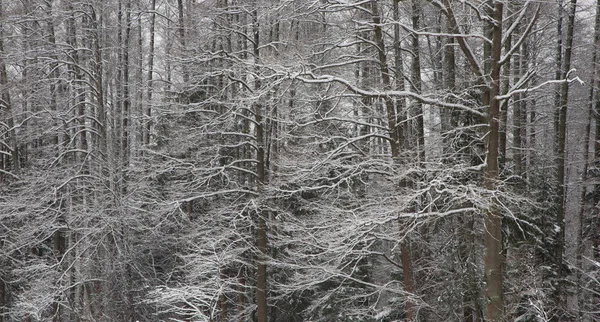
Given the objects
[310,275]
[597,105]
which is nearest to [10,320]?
[310,275]

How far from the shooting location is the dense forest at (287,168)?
37.0 feet

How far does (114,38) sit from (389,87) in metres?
10.6

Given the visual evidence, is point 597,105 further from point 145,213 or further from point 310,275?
point 145,213

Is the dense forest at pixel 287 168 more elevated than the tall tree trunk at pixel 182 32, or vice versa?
the tall tree trunk at pixel 182 32

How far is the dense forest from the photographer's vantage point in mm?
11273

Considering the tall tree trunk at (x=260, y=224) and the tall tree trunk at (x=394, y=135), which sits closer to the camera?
the tall tree trunk at (x=394, y=135)

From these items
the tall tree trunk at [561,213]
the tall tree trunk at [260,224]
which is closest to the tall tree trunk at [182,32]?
the tall tree trunk at [260,224]

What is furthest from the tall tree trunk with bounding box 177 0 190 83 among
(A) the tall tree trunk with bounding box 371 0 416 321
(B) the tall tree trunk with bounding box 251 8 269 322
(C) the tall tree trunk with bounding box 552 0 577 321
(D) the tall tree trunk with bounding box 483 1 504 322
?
(C) the tall tree trunk with bounding box 552 0 577 321

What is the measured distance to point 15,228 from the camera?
1619cm

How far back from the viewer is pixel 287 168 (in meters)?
12.9

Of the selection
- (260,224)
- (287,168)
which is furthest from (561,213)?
(260,224)

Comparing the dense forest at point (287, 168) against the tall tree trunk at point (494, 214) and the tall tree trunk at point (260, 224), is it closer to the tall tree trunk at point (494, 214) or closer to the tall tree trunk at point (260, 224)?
the tall tree trunk at point (260, 224)

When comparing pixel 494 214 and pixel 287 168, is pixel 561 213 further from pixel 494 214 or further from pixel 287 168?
pixel 287 168

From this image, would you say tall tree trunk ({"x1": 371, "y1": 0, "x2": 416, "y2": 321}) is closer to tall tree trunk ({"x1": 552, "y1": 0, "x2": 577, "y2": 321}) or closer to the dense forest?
the dense forest
